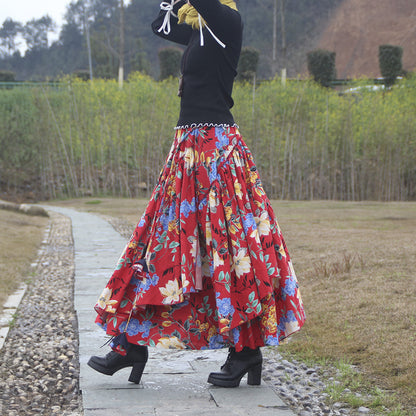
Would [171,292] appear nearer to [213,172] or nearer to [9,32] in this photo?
[213,172]

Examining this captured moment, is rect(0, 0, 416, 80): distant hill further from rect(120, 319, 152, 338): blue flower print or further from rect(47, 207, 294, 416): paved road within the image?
rect(120, 319, 152, 338): blue flower print

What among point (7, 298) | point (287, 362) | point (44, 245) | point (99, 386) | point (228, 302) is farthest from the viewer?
point (44, 245)

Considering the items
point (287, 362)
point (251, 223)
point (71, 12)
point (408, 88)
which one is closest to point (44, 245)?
point (287, 362)

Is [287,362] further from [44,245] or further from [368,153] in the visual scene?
[368,153]

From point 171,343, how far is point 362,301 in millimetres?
1750

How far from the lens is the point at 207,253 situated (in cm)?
210

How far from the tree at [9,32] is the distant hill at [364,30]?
2356 cm

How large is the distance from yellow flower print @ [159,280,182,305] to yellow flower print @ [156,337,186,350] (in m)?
0.12

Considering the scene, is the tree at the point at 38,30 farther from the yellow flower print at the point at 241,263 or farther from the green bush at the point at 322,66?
the yellow flower print at the point at 241,263

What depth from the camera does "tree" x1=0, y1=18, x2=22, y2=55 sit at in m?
50.2

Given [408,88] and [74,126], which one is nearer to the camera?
[74,126]

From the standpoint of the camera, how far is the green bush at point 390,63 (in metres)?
23.1

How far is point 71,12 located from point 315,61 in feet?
100

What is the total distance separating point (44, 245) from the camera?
22.3ft
